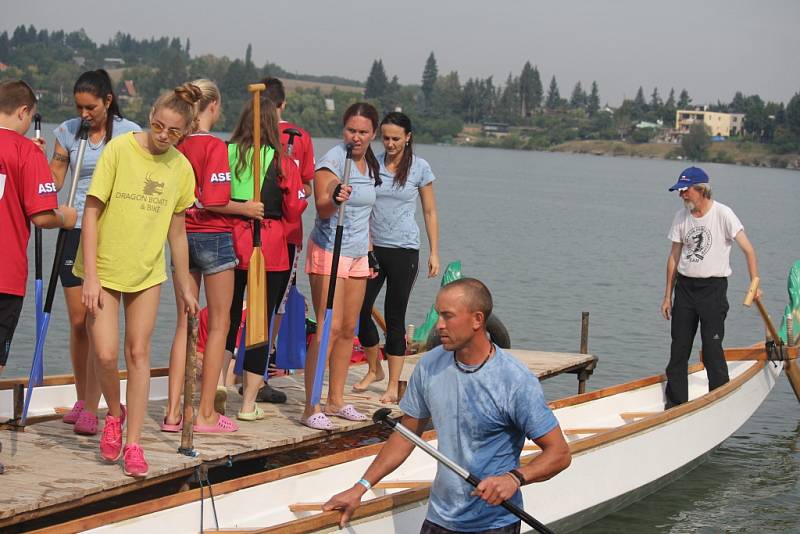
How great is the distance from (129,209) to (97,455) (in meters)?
1.43

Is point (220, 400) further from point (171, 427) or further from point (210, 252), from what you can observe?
point (210, 252)

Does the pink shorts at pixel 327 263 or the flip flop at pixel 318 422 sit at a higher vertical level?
the pink shorts at pixel 327 263

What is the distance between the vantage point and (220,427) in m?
7.23

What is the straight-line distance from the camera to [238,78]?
155 metres

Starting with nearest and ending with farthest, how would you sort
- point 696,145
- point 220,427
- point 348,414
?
1. point 220,427
2. point 348,414
3. point 696,145

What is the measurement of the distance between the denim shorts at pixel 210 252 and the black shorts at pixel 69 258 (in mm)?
687

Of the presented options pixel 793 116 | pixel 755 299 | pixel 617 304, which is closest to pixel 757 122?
pixel 793 116

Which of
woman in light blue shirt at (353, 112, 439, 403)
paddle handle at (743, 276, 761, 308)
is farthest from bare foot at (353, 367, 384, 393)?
paddle handle at (743, 276, 761, 308)

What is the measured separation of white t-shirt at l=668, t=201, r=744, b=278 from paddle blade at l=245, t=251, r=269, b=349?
4.10 metres

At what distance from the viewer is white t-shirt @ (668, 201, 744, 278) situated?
9742 mm

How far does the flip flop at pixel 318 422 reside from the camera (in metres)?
7.59

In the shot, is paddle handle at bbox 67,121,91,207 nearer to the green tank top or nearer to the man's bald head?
the green tank top

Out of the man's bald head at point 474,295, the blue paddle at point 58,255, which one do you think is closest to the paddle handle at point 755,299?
the man's bald head at point 474,295

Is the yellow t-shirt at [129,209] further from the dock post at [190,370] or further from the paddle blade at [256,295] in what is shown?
the paddle blade at [256,295]
